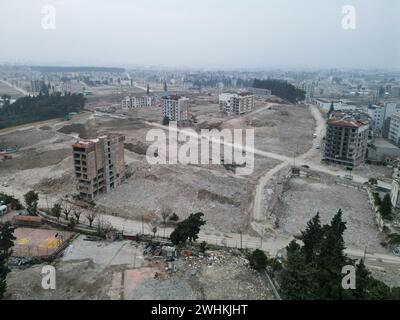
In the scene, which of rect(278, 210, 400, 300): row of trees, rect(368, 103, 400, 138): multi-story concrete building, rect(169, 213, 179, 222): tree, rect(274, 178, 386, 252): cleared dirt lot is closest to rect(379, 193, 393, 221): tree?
rect(274, 178, 386, 252): cleared dirt lot

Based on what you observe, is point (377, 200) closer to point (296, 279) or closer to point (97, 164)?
point (296, 279)

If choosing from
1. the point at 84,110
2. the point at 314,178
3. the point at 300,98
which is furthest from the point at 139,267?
the point at 300,98

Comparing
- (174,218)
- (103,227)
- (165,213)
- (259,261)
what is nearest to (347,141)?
(174,218)

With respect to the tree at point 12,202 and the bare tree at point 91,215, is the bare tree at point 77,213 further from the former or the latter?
the tree at point 12,202

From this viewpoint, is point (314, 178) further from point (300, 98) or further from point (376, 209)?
point (300, 98)
